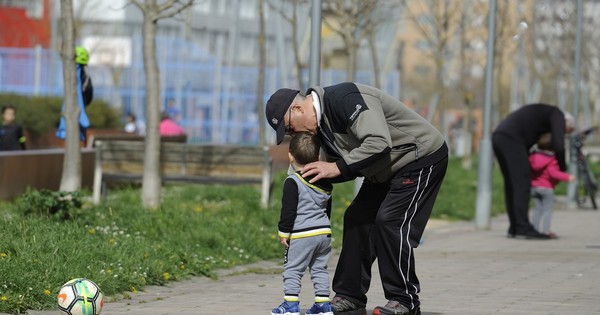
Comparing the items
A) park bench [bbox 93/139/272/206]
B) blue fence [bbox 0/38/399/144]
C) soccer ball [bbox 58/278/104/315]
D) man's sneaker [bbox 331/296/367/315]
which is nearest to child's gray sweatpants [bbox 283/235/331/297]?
man's sneaker [bbox 331/296/367/315]

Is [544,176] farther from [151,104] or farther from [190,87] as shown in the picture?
[190,87]

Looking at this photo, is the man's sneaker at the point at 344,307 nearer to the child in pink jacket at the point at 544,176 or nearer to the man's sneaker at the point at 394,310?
the man's sneaker at the point at 394,310

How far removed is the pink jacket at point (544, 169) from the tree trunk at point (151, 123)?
432 centimetres

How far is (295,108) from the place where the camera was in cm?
723

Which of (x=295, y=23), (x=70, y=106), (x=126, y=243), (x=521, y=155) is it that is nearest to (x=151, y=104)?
(x=70, y=106)

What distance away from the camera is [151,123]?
15.0 metres

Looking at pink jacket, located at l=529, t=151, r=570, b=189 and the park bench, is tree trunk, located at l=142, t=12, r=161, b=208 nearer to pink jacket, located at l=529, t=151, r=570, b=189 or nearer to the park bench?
the park bench

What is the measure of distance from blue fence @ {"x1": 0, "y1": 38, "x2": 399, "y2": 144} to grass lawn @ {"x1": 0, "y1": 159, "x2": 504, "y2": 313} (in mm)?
17971

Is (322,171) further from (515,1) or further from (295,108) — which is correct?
(515,1)

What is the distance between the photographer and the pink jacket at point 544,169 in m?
14.9

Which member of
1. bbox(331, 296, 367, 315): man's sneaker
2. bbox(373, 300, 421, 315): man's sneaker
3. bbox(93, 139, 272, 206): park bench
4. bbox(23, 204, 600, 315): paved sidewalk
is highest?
bbox(93, 139, 272, 206): park bench

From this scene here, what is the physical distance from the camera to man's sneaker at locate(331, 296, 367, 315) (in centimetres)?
780

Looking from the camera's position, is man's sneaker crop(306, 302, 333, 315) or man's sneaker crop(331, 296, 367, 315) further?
man's sneaker crop(331, 296, 367, 315)

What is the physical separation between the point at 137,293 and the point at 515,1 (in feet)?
90.7
